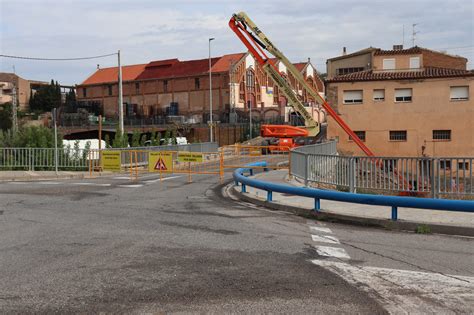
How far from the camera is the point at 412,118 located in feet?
136

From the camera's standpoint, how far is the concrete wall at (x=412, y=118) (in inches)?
1577

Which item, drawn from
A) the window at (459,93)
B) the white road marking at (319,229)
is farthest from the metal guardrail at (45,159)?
the window at (459,93)

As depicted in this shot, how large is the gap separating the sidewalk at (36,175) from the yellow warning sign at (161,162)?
4681mm

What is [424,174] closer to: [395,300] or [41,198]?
[395,300]

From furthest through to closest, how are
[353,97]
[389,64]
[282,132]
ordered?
[389,64]
[353,97]
[282,132]

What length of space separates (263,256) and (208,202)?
6713 millimetres

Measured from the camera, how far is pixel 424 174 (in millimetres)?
12180

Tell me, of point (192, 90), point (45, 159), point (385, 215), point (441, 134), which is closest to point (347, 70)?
point (441, 134)

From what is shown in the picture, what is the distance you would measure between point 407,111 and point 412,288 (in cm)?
3824

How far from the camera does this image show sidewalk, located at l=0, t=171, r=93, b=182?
22053 mm

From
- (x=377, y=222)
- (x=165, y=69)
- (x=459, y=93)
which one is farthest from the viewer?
(x=165, y=69)

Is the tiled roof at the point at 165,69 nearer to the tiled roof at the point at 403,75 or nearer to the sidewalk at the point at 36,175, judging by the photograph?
the tiled roof at the point at 403,75

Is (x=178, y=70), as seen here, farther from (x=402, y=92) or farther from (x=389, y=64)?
(x=402, y=92)

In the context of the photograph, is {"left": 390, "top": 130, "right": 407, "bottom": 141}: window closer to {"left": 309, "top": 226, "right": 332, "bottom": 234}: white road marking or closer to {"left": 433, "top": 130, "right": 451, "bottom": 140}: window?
{"left": 433, "top": 130, "right": 451, "bottom": 140}: window
